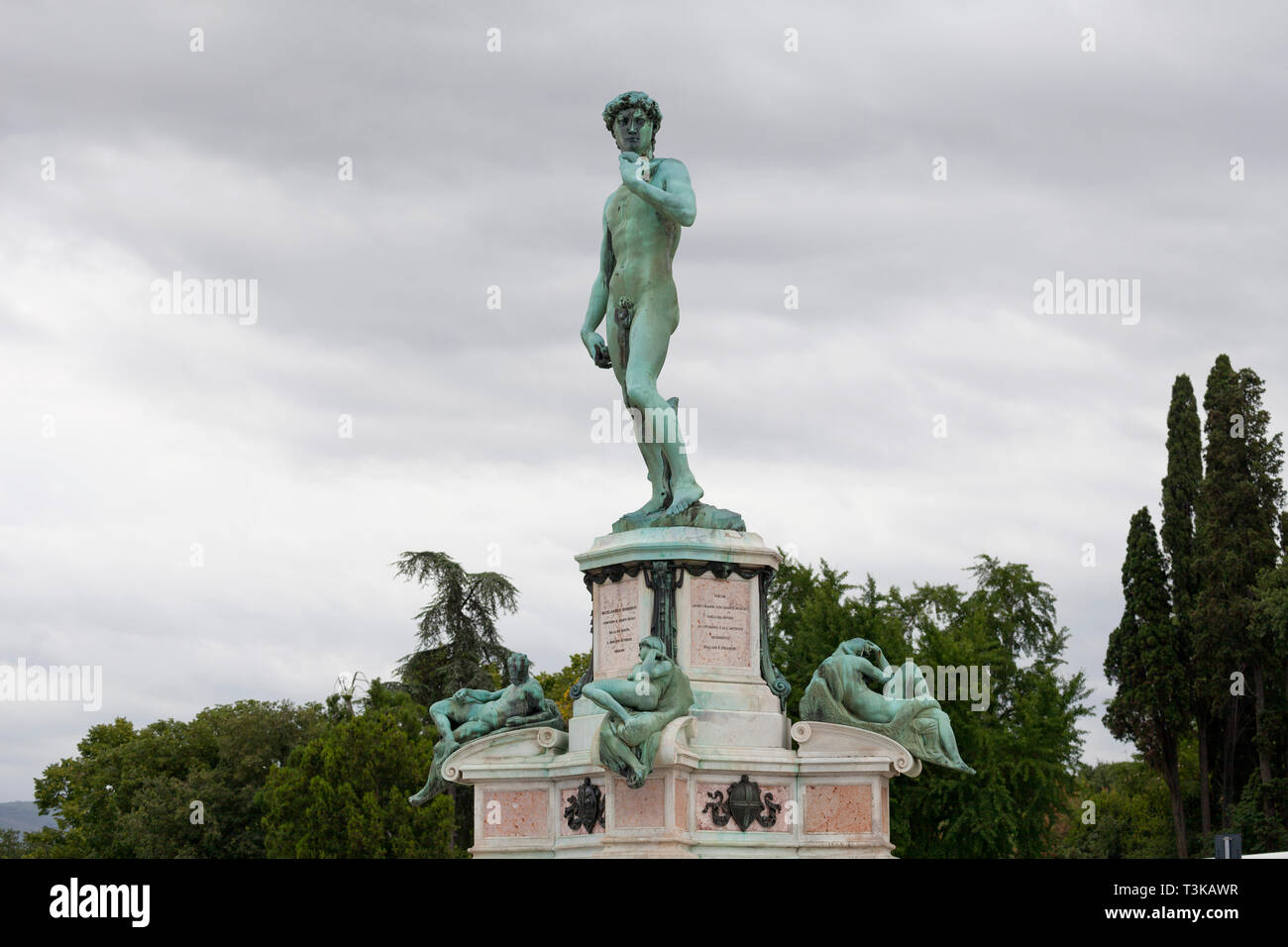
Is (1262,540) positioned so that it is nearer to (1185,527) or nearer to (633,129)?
(1185,527)

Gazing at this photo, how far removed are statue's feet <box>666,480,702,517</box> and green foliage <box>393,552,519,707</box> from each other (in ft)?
112

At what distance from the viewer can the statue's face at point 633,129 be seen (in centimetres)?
1727

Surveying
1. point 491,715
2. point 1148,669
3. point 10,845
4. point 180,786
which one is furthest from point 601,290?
point 10,845

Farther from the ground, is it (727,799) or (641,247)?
(641,247)

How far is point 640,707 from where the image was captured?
1535 cm

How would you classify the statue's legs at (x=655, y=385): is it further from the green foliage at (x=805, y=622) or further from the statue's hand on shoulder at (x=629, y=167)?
the green foliage at (x=805, y=622)

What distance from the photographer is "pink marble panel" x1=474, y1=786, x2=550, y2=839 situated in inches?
642

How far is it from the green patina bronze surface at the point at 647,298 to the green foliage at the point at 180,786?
32.3 metres

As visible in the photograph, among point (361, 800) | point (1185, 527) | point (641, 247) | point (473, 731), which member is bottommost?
point (361, 800)

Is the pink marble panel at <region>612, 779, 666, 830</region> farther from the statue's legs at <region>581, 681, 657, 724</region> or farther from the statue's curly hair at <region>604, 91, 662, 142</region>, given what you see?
the statue's curly hair at <region>604, 91, 662, 142</region>

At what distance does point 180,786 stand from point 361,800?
11.9 metres

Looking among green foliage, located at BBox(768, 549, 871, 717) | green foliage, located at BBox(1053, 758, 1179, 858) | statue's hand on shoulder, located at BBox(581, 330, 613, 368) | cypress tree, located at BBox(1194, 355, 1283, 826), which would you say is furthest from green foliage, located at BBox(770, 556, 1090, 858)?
statue's hand on shoulder, located at BBox(581, 330, 613, 368)

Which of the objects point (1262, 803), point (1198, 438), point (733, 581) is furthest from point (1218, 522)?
point (733, 581)

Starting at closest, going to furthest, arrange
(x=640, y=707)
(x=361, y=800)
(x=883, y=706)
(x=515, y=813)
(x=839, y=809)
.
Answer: (x=640, y=707)
(x=839, y=809)
(x=883, y=706)
(x=515, y=813)
(x=361, y=800)
